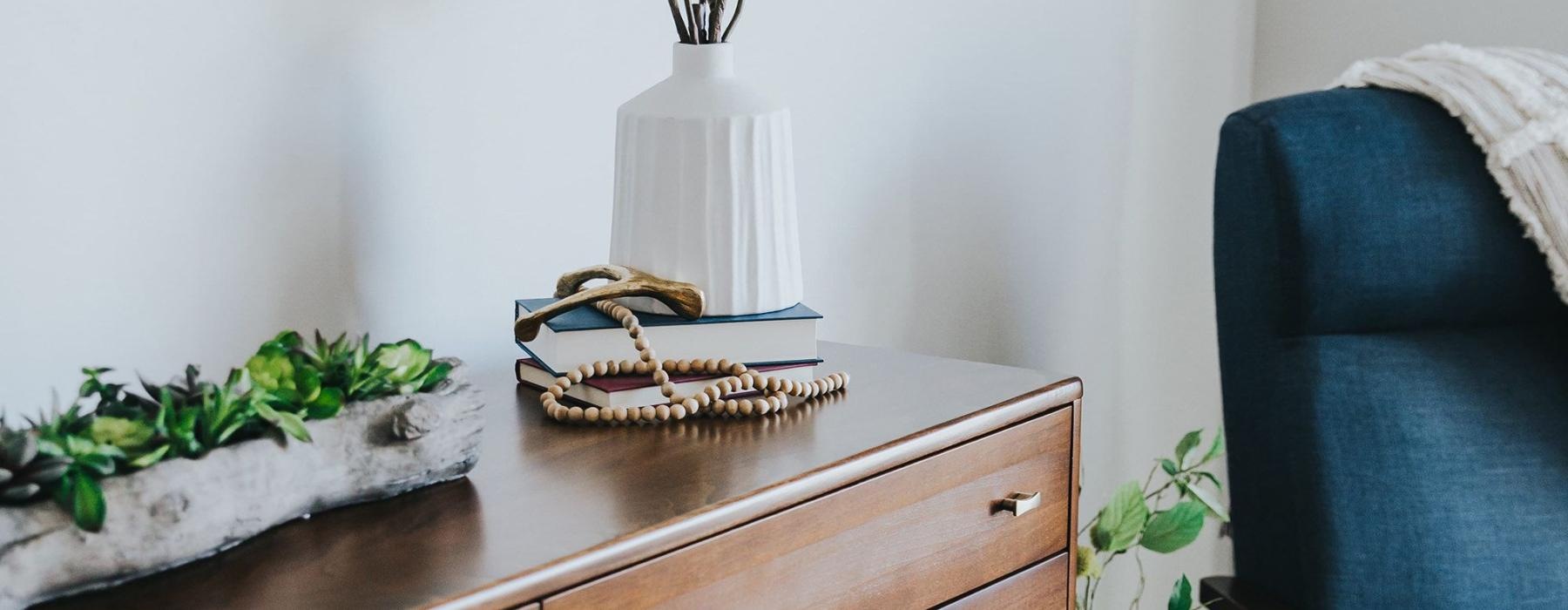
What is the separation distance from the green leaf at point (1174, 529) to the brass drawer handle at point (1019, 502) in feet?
1.67

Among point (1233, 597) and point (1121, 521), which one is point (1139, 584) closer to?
point (1121, 521)

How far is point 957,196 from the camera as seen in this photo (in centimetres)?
147

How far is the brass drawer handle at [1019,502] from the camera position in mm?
886

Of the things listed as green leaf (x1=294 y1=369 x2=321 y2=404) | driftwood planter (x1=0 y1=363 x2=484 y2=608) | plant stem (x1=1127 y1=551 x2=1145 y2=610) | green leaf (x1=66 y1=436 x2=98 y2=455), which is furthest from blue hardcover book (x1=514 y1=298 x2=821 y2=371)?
plant stem (x1=1127 y1=551 x2=1145 y2=610)

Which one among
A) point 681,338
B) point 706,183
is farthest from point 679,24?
point 681,338

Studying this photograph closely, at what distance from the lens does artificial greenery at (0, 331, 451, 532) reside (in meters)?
0.52

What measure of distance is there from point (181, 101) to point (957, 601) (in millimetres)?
608

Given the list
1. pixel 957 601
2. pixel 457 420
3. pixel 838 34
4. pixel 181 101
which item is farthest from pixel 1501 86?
pixel 181 101

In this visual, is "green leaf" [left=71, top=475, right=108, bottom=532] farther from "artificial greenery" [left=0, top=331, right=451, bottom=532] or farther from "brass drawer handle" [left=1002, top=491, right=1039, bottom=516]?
"brass drawer handle" [left=1002, top=491, right=1039, bottom=516]

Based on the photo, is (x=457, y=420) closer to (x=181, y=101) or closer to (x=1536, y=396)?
(x=181, y=101)

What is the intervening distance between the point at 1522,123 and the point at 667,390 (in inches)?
34.1

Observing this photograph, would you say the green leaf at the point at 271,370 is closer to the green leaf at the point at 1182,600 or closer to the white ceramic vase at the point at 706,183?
the white ceramic vase at the point at 706,183

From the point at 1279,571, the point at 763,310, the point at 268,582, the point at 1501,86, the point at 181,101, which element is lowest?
the point at 1279,571

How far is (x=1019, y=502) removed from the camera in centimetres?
89
